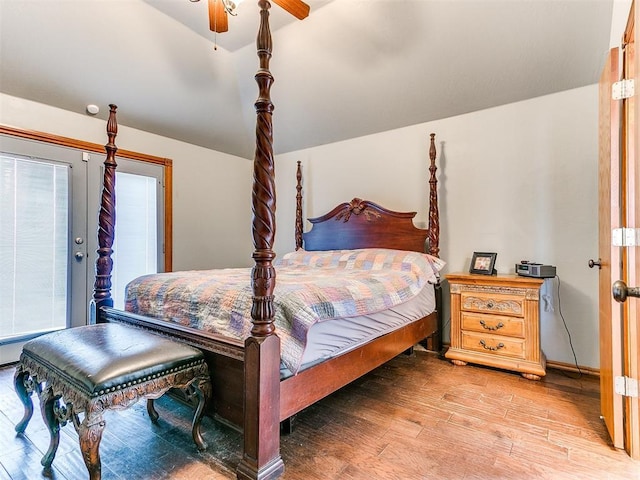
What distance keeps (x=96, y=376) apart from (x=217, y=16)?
2182 millimetres

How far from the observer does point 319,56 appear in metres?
3.21

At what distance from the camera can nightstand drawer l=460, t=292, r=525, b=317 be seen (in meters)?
2.60

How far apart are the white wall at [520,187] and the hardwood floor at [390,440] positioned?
75 cm

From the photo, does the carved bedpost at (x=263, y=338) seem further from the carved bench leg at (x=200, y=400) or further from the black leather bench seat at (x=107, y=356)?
the black leather bench seat at (x=107, y=356)

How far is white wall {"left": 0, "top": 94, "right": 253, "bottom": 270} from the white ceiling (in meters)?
0.17

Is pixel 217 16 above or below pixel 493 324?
above

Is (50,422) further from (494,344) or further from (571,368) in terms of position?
(571,368)

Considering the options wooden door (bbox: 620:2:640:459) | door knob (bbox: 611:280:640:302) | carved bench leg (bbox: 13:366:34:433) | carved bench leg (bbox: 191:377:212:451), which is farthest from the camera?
carved bench leg (bbox: 13:366:34:433)

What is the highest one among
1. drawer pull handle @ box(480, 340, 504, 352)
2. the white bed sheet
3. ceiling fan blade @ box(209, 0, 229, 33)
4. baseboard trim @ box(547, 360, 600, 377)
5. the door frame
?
ceiling fan blade @ box(209, 0, 229, 33)

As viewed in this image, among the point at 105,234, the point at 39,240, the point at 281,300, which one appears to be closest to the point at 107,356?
the point at 281,300

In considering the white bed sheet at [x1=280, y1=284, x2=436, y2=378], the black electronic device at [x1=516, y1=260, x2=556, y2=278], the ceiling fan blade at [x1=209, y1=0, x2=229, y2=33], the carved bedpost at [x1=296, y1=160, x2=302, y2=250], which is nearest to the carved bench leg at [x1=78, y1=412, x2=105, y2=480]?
the white bed sheet at [x1=280, y1=284, x2=436, y2=378]

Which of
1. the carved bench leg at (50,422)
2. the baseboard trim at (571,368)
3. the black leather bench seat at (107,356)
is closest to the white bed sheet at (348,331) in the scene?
the black leather bench seat at (107,356)

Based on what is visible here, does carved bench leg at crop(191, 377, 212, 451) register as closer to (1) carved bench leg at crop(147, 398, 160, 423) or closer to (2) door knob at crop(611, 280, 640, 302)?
(1) carved bench leg at crop(147, 398, 160, 423)

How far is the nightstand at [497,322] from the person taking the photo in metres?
2.54
